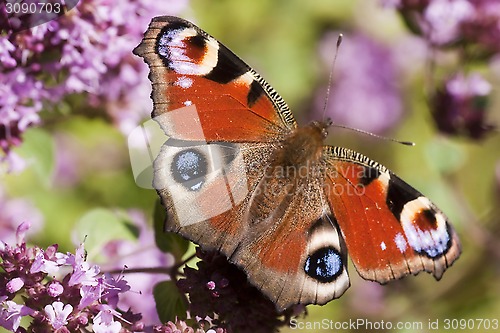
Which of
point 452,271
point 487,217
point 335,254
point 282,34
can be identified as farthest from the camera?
point 282,34

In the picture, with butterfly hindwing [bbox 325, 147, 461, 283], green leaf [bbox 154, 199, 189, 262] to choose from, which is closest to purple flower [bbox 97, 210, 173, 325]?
green leaf [bbox 154, 199, 189, 262]

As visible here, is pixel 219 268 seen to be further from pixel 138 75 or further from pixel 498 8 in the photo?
pixel 498 8

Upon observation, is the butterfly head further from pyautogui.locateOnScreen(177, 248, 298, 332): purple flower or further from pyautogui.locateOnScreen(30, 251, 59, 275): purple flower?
pyautogui.locateOnScreen(30, 251, 59, 275): purple flower

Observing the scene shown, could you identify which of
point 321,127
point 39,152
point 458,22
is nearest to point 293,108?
point 458,22

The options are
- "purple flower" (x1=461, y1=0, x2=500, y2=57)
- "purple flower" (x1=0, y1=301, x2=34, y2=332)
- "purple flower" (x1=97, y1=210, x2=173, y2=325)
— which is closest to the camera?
"purple flower" (x1=0, y1=301, x2=34, y2=332)

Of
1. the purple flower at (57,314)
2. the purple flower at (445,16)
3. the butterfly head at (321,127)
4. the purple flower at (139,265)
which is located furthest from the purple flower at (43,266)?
the purple flower at (445,16)

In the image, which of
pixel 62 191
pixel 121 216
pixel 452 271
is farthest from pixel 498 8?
pixel 62 191
